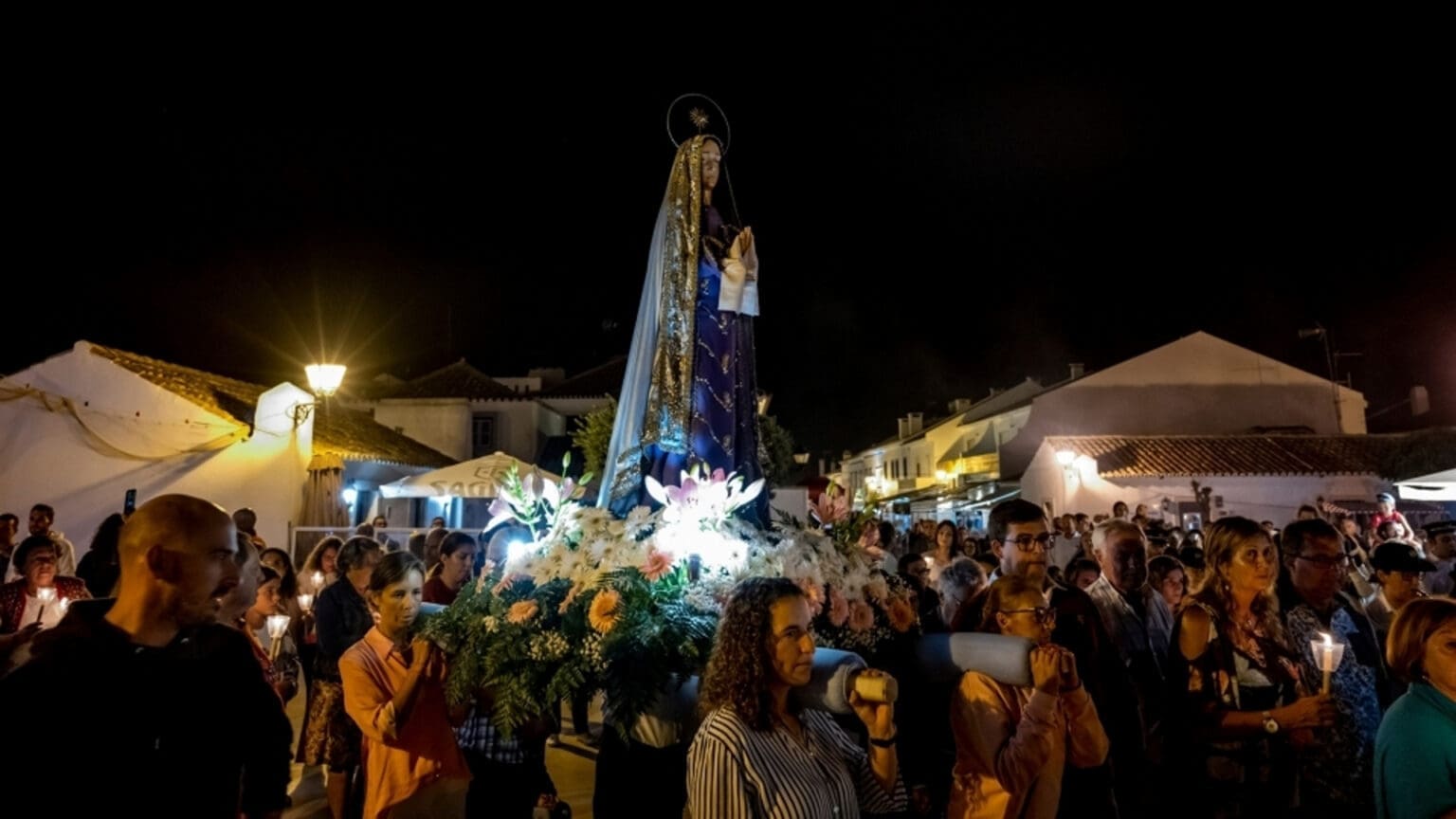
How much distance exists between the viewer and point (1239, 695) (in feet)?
12.0

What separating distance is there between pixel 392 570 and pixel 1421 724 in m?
4.12

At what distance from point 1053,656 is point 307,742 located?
470 cm

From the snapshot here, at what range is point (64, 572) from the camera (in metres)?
6.27

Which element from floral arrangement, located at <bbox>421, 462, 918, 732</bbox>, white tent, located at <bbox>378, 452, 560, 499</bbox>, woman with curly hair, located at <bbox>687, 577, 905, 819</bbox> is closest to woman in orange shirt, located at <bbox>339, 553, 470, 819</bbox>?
floral arrangement, located at <bbox>421, 462, 918, 732</bbox>

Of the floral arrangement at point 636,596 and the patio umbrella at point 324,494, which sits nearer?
the floral arrangement at point 636,596

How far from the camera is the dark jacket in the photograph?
2.18 metres

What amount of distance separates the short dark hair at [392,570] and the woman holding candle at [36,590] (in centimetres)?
284

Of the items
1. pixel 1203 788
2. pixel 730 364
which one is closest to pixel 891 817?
pixel 1203 788

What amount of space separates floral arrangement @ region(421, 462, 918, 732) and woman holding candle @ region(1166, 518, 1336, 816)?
4.18 feet

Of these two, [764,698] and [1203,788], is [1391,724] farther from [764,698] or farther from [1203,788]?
[764,698]

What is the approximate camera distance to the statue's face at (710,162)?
576 cm

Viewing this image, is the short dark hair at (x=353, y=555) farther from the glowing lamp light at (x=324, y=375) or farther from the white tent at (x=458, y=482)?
the white tent at (x=458, y=482)

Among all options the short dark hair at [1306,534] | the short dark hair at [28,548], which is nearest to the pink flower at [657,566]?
the short dark hair at [1306,534]

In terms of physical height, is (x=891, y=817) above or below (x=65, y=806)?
below
